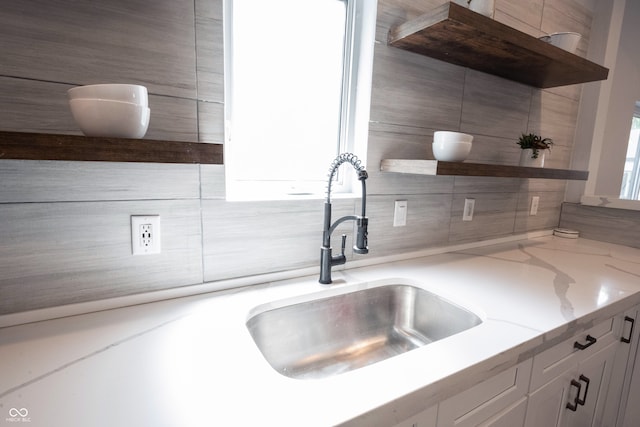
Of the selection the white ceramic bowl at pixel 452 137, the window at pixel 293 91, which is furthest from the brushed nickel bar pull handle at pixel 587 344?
the window at pixel 293 91

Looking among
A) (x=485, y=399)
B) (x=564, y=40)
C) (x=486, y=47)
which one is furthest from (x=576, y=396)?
(x=564, y=40)

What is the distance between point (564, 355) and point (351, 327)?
25.7 inches

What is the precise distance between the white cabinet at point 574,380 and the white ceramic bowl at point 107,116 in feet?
3.81

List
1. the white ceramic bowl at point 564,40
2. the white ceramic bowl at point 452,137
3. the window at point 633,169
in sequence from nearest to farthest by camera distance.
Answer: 1. the white ceramic bowl at point 452,137
2. the white ceramic bowl at point 564,40
3. the window at point 633,169

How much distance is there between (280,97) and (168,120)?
44 centimetres

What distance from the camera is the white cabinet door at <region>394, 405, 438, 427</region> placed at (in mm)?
632

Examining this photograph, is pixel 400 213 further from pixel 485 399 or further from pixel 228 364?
pixel 228 364

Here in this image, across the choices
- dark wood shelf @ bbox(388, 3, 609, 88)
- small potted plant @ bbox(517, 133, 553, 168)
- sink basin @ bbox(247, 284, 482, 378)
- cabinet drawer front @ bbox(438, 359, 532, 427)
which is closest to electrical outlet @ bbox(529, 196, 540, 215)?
small potted plant @ bbox(517, 133, 553, 168)

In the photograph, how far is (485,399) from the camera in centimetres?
76

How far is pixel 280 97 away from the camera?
1.17 metres

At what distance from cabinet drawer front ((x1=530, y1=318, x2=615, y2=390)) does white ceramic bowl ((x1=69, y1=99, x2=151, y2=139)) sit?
3.80 ft

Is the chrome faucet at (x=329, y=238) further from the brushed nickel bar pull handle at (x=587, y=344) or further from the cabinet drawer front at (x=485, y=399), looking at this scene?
the brushed nickel bar pull handle at (x=587, y=344)

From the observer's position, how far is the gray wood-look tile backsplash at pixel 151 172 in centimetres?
73

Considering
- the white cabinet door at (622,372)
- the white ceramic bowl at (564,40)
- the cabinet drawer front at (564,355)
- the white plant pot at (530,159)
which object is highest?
the white ceramic bowl at (564,40)
